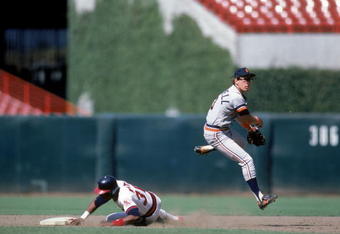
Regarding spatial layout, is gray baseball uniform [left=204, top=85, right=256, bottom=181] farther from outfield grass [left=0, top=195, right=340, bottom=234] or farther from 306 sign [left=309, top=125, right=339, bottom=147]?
306 sign [left=309, top=125, right=339, bottom=147]

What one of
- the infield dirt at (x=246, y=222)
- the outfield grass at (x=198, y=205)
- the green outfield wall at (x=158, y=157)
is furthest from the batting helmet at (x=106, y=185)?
the green outfield wall at (x=158, y=157)

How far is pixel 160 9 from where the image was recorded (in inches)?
773

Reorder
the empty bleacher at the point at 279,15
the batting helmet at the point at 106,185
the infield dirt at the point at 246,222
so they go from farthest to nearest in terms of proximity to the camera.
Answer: the empty bleacher at the point at 279,15
the infield dirt at the point at 246,222
the batting helmet at the point at 106,185

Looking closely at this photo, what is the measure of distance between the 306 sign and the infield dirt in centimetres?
394

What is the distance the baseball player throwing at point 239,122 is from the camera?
9523mm

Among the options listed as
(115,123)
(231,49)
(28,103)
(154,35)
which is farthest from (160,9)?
(115,123)

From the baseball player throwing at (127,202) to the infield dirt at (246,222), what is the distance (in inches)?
7.4

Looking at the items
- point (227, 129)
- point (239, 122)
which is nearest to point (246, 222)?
point (227, 129)

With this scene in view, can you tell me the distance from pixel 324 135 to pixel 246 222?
5.12m

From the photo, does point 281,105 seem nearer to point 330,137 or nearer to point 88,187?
point 330,137

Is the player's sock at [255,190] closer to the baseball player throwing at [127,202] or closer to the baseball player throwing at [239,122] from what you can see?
the baseball player throwing at [239,122]

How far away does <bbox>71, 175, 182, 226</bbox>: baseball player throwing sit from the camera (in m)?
8.94

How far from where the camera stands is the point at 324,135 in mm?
14898

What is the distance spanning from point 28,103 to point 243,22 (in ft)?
18.9
